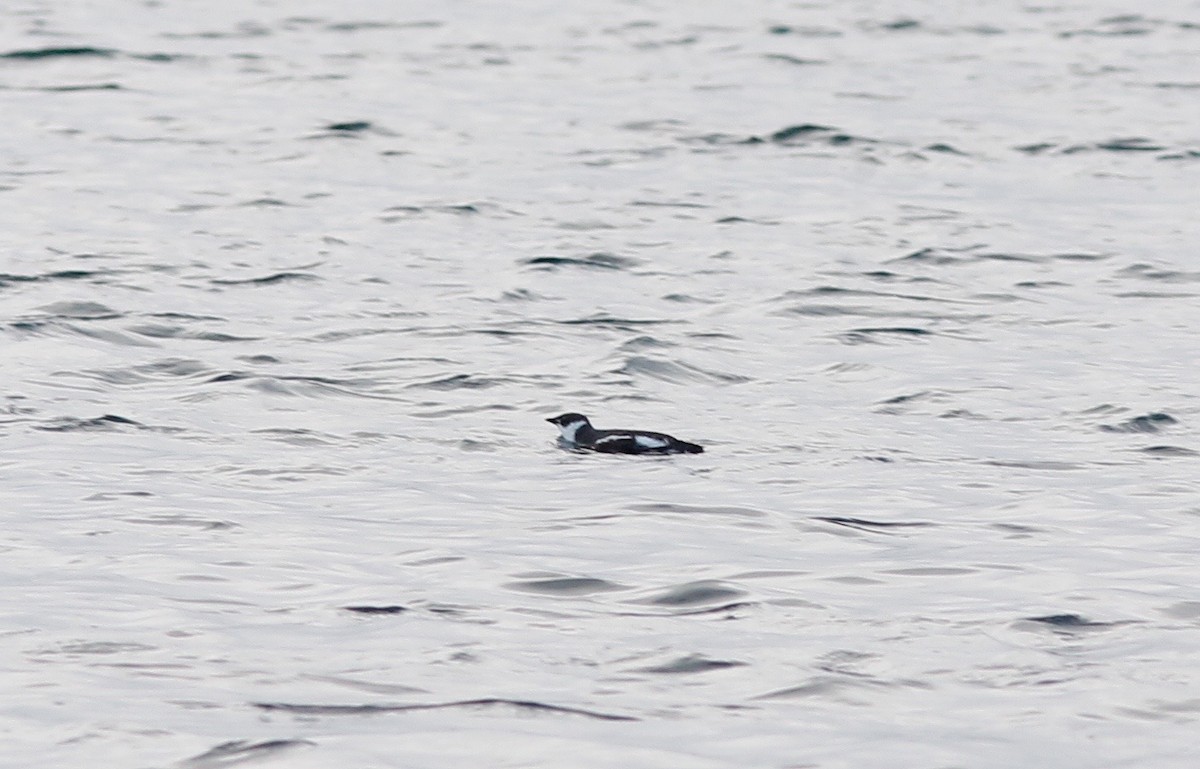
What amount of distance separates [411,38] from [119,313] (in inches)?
654

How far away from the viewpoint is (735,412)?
14359 mm

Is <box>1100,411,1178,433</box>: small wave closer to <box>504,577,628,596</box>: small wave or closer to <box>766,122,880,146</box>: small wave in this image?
<box>504,577,628,596</box>: small wave

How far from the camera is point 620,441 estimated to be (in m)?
13.0

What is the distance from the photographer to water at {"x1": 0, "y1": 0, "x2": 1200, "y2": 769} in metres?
8.67

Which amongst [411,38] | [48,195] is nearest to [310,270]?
[48,195]

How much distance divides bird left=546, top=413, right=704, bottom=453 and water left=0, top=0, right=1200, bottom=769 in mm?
116

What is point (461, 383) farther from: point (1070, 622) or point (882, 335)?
point (1070, 622)

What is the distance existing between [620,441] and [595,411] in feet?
5.25

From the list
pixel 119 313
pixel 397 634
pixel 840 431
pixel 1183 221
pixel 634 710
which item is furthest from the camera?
pixel 1183 221

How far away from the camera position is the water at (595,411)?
8.67 m

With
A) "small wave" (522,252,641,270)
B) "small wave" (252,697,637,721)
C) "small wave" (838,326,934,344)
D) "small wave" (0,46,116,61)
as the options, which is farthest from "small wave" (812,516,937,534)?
"small wave" (0,46,116,61)

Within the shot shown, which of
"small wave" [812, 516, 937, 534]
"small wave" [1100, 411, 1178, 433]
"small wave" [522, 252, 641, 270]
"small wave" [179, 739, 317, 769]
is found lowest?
"small wave" [522, 252, 641, 270]

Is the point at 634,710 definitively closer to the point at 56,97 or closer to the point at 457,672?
the point at 457,672

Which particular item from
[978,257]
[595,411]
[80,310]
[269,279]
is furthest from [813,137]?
[595,411]
